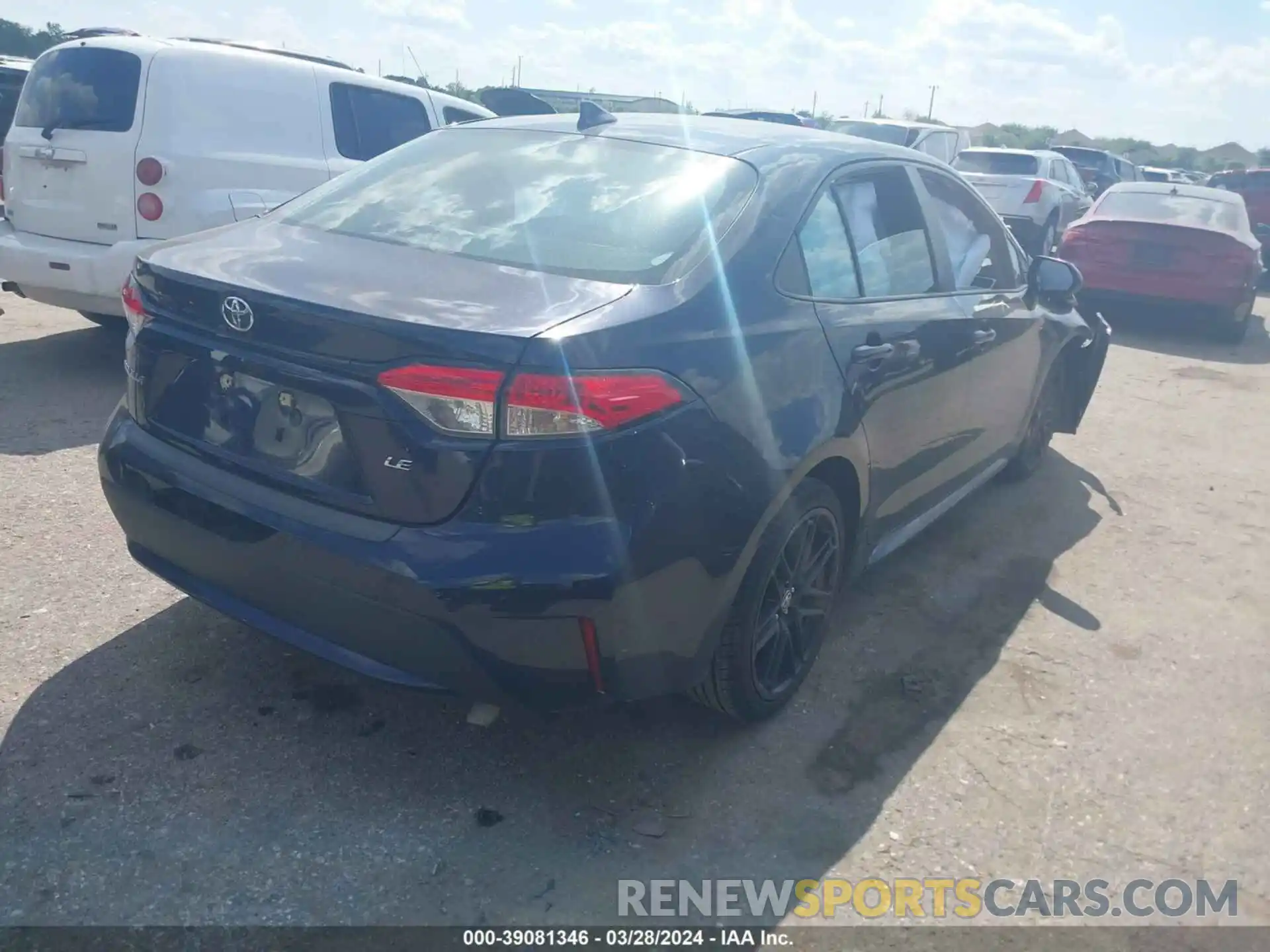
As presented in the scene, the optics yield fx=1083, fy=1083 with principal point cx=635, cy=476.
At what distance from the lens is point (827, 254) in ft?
10.6

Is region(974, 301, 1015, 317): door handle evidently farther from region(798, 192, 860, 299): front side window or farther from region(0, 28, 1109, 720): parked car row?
region(798, 192, 860, 299): front side window

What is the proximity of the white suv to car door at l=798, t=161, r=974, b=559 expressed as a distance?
10.4 meters

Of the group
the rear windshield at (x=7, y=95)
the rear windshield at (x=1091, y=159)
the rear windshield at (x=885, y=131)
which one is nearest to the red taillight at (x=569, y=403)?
the rear windshield at (x=7, y=95)

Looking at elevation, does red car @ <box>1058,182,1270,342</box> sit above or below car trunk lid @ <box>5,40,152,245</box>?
below

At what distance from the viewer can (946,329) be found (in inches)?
150

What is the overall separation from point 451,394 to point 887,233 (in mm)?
1912

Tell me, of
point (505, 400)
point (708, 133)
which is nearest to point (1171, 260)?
point (708, 133)

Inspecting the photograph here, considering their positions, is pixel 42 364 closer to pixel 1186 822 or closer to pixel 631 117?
pixel 631 117

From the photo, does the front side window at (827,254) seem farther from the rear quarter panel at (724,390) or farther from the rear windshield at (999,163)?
the rear windshield at (999,163)

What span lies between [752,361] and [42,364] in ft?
16.8

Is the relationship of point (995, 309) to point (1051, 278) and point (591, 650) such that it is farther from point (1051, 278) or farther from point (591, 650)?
point (591, 650)

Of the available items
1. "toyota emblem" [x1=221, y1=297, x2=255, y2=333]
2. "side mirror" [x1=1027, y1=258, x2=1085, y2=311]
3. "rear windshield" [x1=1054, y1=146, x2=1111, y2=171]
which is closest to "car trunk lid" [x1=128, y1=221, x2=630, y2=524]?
"toyota emblem" [x1=221, y1=297, x2=255, y2=333]

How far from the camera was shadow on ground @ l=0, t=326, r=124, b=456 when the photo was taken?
504 cm

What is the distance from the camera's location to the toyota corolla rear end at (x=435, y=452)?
236 cm
